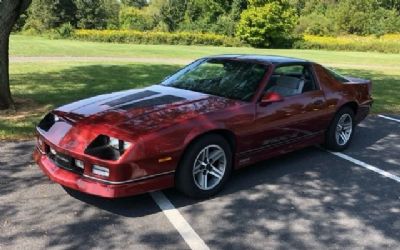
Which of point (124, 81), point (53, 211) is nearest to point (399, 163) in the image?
point (53, 211)

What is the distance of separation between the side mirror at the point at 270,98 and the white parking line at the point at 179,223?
157 cm

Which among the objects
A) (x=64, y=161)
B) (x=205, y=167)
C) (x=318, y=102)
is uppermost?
(x=318, y=102)

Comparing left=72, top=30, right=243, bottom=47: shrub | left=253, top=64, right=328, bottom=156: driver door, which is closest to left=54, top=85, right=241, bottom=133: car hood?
left=253, top=64, right=328, bottom=156: driver door

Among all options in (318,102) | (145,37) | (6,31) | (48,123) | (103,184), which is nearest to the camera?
(103,184)

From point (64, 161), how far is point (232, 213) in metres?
1.68

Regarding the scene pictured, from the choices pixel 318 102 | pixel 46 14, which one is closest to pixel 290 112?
pixel 318 102

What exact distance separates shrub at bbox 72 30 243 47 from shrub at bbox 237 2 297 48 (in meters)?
7.04

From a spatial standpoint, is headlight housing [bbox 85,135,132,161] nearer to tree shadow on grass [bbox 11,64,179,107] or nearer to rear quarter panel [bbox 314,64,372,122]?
rear quarter panel [bbox 314,64,372,122]

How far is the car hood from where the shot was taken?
456cm

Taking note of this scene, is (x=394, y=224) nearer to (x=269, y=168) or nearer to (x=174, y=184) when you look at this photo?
(x=269, y=168)

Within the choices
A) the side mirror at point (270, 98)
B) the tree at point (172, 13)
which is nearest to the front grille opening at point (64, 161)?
the side mirror at point (270, 98)

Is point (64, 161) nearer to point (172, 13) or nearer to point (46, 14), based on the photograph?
point (46, 14)

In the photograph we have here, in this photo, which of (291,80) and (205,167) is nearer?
(205,167)

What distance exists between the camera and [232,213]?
462 centimetres
